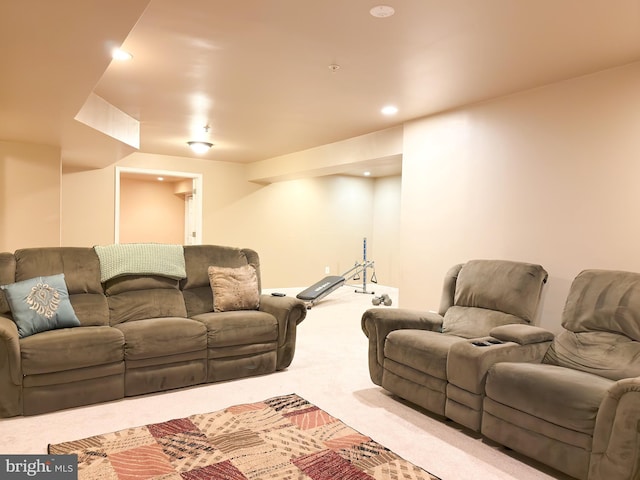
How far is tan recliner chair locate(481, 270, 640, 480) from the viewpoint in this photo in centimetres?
207

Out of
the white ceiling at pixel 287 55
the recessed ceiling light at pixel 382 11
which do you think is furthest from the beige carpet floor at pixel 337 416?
the recessed ceiling light at pixel 382 11

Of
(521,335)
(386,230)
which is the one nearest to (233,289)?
(521,335)

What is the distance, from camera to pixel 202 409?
317 cm

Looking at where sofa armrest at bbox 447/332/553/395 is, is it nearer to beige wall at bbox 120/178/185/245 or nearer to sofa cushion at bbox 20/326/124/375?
sofa cushion at bbox 20/326/124/375

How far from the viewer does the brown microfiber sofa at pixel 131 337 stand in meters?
3.00

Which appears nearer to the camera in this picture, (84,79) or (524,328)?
(524,328)

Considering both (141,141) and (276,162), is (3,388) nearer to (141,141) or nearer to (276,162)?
(141,141)

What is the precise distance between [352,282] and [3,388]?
7.78m

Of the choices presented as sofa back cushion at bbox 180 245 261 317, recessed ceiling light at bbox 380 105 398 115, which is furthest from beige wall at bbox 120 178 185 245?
recessed ceiling light at bbox 380 105 398 115

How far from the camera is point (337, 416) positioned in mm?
3102

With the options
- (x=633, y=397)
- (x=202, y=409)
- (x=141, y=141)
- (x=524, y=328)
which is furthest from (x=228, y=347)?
(x=141, y=141)

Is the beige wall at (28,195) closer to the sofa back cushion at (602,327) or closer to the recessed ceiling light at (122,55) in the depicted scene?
the recessed ceiling light at (122,55)

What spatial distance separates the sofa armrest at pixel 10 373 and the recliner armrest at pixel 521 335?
3.04 meters

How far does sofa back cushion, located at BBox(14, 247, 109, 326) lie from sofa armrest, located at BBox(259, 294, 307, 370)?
136 centimetres
